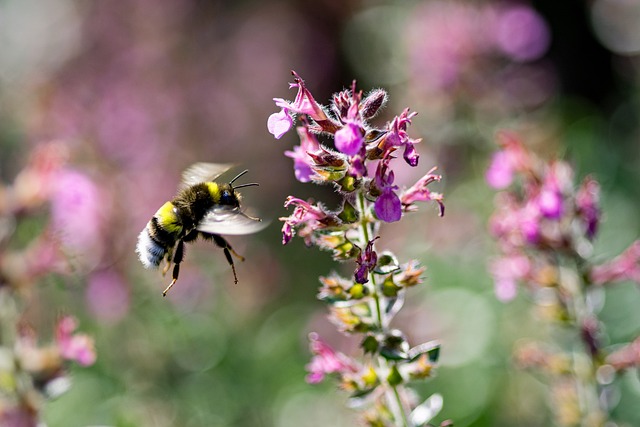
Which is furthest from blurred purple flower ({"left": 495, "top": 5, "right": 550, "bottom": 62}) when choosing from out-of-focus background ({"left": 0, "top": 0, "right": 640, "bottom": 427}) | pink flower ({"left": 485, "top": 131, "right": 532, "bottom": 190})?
pink flower ({"left": 485, "top": 131, "right": 532, "bottom": 190})

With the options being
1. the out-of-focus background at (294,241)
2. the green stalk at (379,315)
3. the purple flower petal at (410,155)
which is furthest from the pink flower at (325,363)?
the out-of-focus background at (294,241)

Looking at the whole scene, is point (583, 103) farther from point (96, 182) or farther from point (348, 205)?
point (348, 205)

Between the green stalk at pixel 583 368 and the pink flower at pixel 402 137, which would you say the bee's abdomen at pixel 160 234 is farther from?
the green stalk at pixel 583 368

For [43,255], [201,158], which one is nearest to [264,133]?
[201,158]

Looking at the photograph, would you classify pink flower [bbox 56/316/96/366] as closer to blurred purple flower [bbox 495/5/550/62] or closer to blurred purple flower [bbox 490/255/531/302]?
blurred purple flower [bbox 490/255/531/302]

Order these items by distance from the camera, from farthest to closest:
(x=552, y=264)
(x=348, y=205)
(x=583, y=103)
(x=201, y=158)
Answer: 1. (x=583, y=103)
2. (x=201, y=158)
3. (x=552, y=264)
4. (x=348, y=205)

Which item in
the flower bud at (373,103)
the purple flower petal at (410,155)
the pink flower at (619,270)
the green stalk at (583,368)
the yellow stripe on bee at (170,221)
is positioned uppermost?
the flower bud at (373,103)

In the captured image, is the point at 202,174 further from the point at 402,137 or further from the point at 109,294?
the point at 109,294
